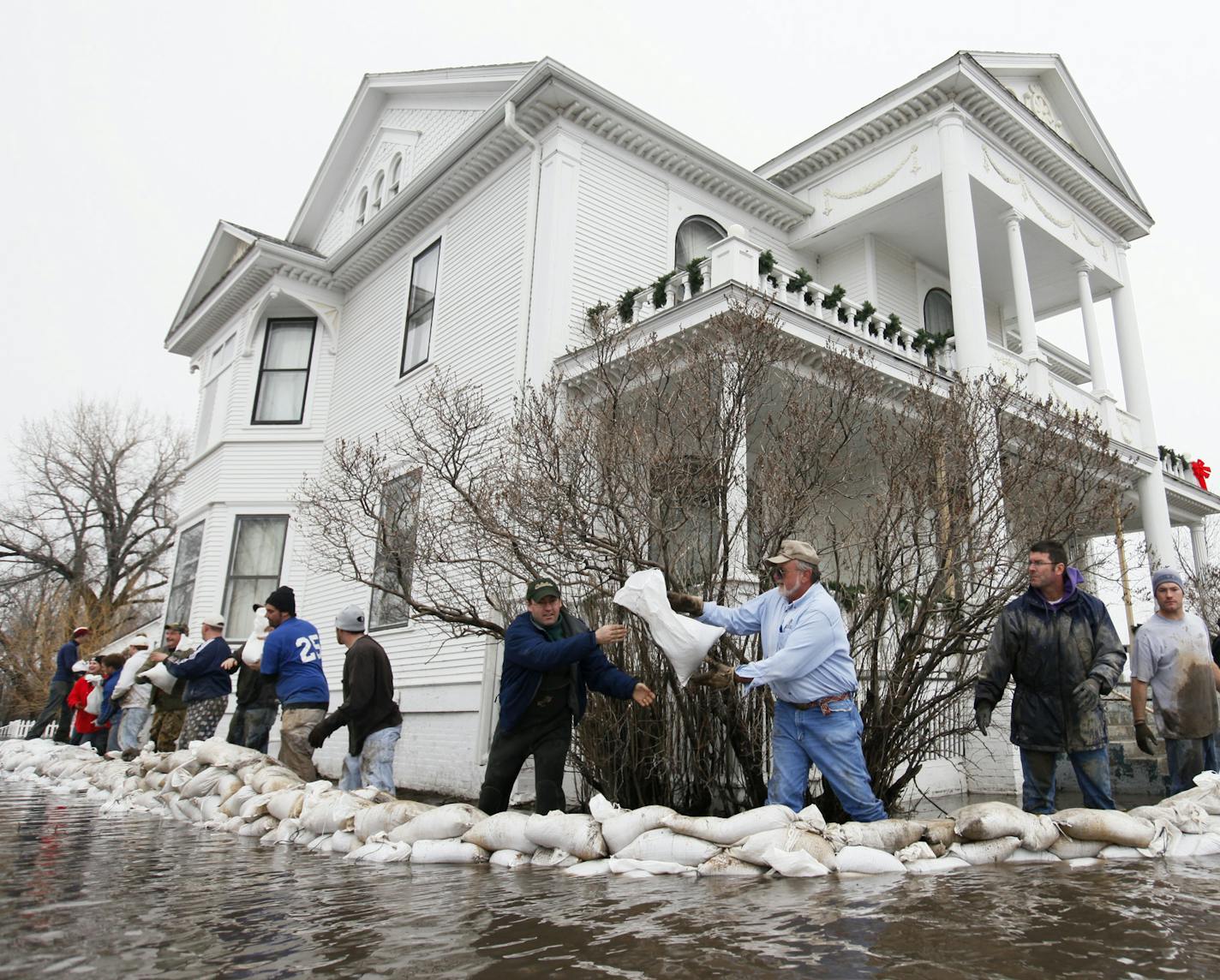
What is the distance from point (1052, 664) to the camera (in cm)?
510

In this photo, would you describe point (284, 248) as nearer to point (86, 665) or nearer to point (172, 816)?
point (86, 665)

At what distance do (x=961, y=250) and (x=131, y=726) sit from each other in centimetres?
1199

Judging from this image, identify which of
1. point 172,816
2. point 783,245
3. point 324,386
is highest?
point 783,245

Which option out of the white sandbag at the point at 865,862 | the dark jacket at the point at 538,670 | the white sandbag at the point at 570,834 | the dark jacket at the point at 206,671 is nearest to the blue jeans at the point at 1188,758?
the white sandbag at the point at 865,862

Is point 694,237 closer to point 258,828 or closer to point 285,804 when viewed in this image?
point 285,804

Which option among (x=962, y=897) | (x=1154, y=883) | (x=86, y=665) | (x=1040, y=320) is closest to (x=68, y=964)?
(x=962, y=897)

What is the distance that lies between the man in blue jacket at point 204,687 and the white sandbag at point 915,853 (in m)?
6.83

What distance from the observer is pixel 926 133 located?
511 inches

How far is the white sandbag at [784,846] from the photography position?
12.9 feet

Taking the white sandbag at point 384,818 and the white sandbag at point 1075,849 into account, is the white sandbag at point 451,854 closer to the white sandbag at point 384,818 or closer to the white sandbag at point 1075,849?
the white sandbag at point 384,818

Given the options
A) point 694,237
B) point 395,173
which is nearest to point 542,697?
point 694,237

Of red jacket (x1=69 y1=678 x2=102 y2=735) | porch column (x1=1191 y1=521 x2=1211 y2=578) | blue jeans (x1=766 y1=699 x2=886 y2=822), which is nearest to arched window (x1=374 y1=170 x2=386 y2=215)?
red jacket (x1=69 y1=678 x2=102 y2=735)

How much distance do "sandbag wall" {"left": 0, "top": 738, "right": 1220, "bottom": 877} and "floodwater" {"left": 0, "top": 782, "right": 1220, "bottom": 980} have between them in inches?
5.7

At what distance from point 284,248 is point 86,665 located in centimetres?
726
